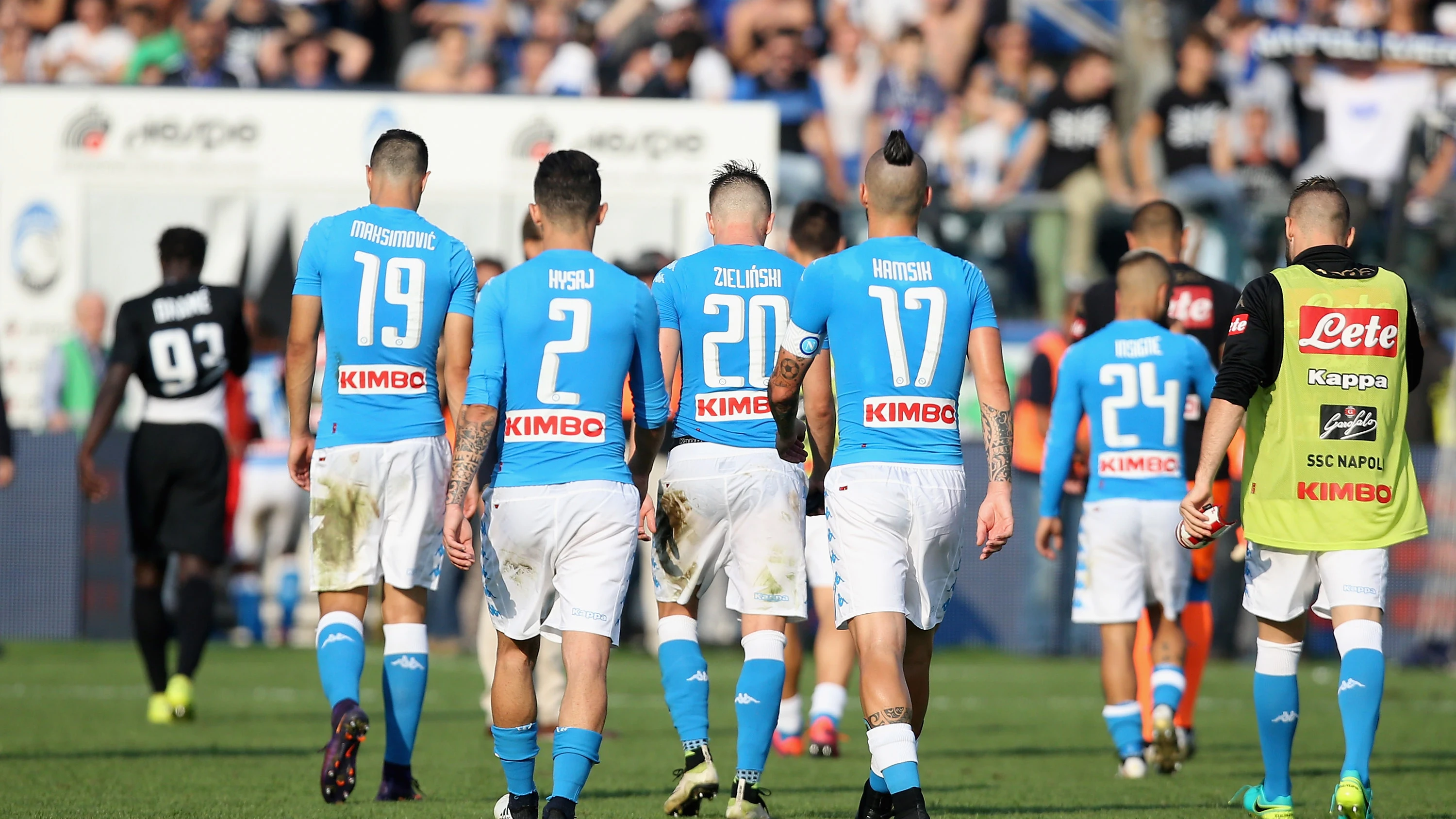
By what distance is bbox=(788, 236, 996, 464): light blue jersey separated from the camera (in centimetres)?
633

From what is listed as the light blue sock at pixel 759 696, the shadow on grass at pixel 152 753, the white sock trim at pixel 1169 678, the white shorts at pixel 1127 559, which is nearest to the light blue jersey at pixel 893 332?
the light blue sock at pixel 759 696

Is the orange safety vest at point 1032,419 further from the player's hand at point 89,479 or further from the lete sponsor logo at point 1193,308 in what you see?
the player's hand at point 89,479

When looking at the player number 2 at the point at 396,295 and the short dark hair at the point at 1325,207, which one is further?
the player number 2 at the point at 396,295

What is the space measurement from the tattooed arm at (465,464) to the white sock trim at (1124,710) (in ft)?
12.3

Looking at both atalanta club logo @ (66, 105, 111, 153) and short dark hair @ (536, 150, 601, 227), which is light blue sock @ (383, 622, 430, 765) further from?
atalanta club logo @ (66, 105, 111, 153)

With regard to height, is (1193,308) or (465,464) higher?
(1193,308)

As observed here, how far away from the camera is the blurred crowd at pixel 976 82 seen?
17.2 metres

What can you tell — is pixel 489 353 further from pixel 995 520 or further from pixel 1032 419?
pixel 1032 419

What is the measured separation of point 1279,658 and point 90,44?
1604cm

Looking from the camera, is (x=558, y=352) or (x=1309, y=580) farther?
(x=1309, y=580)

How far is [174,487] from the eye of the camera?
10.6 meters

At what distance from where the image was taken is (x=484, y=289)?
20.9 ft

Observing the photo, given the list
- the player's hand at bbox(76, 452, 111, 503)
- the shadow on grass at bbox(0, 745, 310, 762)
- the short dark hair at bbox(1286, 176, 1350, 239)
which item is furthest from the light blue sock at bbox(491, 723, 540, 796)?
the player's hand at bbox(76, 452, 111, 503)

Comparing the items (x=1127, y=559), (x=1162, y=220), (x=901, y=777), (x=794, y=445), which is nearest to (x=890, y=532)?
(x=794, y=445)
